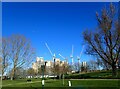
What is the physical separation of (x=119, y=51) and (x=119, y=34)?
2.64m

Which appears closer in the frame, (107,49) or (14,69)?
(107,49)

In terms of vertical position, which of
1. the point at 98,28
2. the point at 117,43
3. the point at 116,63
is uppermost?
the point at 98,28

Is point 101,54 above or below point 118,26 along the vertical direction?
below

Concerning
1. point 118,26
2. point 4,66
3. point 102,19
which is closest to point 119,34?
point 118,26

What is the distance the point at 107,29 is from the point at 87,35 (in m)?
3.44

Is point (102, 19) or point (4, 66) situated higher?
point (102, 19)

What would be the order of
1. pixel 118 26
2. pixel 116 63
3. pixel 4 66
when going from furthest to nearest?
pixel 4 66 → pixel 116 63 → pixel 118 26

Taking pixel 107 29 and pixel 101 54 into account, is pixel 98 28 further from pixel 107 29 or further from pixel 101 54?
pixel 101 54

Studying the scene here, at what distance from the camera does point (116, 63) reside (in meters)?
38.8

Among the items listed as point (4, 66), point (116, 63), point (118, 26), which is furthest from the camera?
point (4, 66)

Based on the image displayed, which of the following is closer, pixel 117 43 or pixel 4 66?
pixel 117 43

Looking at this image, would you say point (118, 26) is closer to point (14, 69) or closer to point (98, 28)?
point (98, 28)

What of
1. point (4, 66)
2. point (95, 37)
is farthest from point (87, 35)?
point (4, 66)

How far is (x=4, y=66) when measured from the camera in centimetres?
5506
